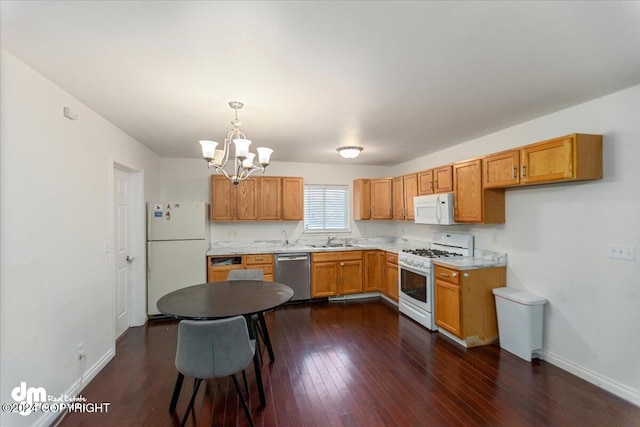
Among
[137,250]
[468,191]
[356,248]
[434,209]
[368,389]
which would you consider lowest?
[368,389]

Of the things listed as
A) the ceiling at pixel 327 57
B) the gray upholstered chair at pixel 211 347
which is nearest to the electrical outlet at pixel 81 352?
the gray upholstered chair at pixel 211 347

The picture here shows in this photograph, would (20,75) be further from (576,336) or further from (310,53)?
(576,336)

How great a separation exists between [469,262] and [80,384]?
13.2 feet

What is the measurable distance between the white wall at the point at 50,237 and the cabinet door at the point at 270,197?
2333 millimetres

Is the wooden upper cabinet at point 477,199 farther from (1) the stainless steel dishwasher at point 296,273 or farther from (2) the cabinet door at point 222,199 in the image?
(2) the cabinet door at point 222,199

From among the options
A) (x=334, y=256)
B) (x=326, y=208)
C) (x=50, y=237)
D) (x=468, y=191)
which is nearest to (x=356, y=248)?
(x=334, y=256)

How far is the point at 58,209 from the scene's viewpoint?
2.18 meters

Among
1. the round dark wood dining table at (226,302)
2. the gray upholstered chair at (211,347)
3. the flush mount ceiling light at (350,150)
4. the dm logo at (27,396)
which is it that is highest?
the flush mount ceiling light at (350,150)

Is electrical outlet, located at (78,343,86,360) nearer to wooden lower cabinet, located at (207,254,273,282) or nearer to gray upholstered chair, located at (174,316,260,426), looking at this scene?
gray upholstered chair, located at (174,316,260,426)

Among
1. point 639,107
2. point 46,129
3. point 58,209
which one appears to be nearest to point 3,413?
point 58,209

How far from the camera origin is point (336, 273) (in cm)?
489

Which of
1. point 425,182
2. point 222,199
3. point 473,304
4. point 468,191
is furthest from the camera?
point 222,199

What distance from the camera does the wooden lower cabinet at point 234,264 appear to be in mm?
4336

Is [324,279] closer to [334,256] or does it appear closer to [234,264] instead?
[334,256]
